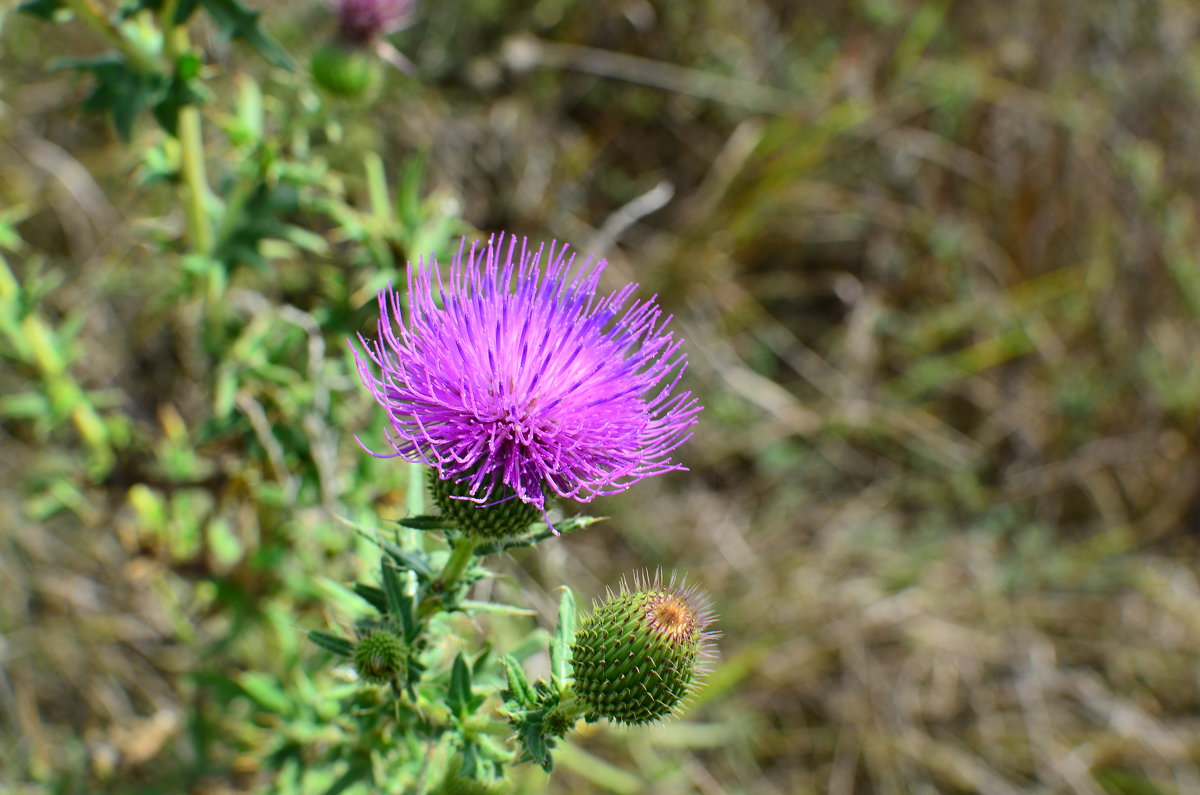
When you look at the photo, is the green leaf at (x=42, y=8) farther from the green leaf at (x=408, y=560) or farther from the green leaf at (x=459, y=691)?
the green leaf at (x=459, y=691)

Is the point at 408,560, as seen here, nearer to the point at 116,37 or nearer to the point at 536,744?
the point at 536,744

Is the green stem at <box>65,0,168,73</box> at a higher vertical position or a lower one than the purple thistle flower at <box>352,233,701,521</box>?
higher

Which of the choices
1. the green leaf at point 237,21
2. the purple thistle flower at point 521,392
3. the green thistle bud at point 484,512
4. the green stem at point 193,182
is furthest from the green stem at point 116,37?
the green thistle bud at point 484,512

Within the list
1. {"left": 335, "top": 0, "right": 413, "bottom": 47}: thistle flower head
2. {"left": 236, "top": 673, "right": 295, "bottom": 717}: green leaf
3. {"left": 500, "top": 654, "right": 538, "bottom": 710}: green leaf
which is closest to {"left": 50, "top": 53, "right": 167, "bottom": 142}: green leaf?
{"left": 335, "top": 0, "right": 413, "bottom": 47}: thistle flower head

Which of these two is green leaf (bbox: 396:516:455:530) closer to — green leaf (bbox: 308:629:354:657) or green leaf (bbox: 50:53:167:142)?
green leaf (bbox: 308:629:354:657)

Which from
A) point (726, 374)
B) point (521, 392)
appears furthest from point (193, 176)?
point (726, 374)

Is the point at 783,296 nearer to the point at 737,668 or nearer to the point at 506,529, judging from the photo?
the point at 737,668

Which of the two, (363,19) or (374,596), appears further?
(363,19)

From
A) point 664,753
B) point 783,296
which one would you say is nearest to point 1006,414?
point 783,296
